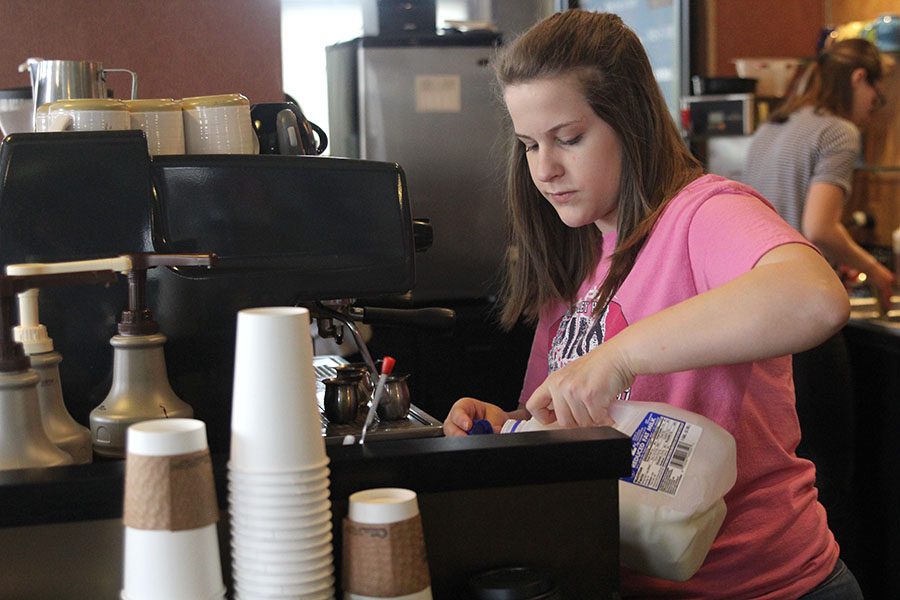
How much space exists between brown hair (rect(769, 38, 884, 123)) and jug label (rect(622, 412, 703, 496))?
2.72 metres

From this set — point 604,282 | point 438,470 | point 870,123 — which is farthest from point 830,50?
point 438,470

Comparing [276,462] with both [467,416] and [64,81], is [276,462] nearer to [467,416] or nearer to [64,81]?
[467,416]

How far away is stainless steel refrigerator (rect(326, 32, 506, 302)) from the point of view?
4004 mm

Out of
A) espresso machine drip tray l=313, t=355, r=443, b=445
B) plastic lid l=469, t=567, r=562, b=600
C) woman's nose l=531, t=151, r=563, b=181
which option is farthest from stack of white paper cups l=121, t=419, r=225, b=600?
woman's nose l=531, t=151, r=563, b=181

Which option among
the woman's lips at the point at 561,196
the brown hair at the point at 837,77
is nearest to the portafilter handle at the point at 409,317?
the woman's lips at the point at 561,196

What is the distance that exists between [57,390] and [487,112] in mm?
3137

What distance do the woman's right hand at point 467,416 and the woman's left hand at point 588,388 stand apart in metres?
0.40

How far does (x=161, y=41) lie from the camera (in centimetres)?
288

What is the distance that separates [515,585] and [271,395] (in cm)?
27

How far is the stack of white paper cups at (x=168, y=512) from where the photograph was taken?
30.8 inches

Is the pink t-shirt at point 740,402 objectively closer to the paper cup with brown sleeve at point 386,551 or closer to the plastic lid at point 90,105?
the paper cup with brown sleeve at point 386,551

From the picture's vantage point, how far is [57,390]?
3.48ft

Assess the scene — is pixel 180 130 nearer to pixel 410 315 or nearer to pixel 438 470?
pixel 410 315

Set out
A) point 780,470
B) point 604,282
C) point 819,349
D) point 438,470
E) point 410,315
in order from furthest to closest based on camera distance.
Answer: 1. point 819,349
2. point 410,315
3. point 604,282
4. point 780,470
5. point 438,470
